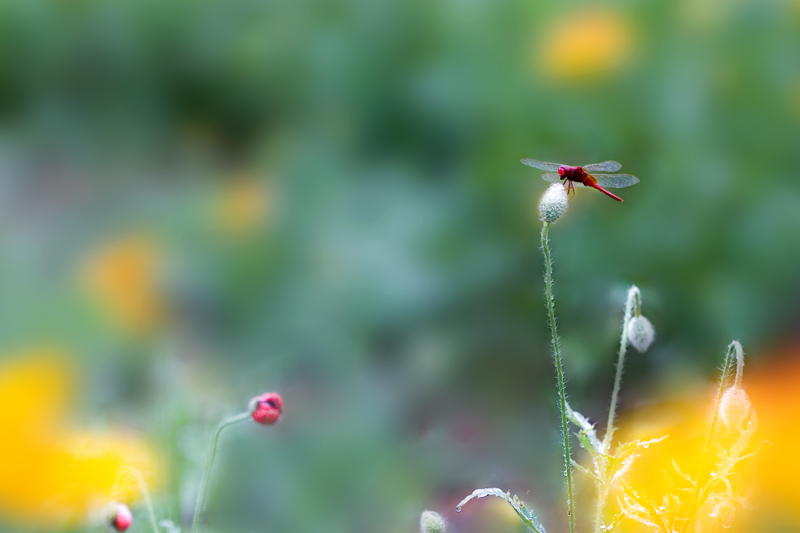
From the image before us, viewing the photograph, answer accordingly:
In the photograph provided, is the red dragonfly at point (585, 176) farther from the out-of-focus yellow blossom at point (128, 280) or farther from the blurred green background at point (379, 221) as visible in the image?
the out-of-focus yellow blossom at point (128, 280)

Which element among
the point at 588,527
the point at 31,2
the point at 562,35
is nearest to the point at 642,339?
the point at 588,527

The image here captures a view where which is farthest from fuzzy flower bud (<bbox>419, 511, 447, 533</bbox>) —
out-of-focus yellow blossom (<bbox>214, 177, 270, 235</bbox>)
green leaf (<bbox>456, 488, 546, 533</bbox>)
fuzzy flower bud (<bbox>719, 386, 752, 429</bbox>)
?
out-of-focus yellow blossom (<bbox>214, 177, 270, 235</bbox>)

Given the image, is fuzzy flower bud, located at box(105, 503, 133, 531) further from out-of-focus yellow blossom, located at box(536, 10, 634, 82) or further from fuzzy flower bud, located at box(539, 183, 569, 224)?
out-of-focus yellow blossom, located at box(536, 10, 634, 82)

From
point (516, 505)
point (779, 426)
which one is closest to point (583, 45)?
point (779, 426)

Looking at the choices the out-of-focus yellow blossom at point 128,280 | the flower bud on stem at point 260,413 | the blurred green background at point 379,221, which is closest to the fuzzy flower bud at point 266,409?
the flower bud on stem at point 260,413

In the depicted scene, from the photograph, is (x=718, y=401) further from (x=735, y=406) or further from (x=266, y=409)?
(x=266, y=409)

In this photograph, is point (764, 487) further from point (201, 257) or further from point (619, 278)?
point (201, 257)
